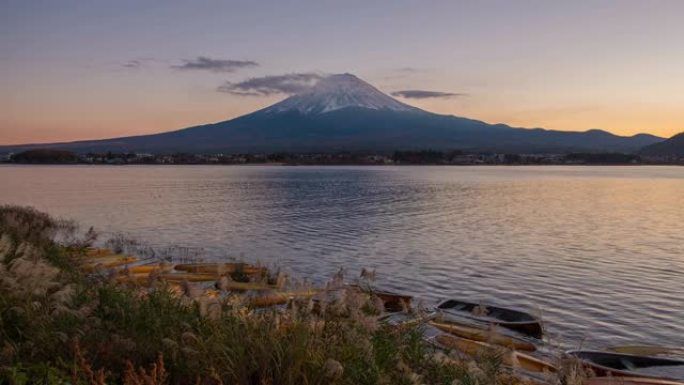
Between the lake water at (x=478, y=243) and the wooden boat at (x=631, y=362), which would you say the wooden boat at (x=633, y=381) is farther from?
the wooden boat at (x=631, y=362)

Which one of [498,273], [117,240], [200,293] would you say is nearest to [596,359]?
[200,293]

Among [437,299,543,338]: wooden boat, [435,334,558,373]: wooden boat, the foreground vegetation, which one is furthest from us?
[437,299,543,338]: wooden boat

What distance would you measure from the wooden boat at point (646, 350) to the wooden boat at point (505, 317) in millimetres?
1941

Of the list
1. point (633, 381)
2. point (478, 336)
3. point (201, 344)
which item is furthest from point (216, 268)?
point (201, 344)

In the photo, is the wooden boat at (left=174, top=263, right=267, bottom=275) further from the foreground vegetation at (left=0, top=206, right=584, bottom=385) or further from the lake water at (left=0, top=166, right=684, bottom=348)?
the foreground vegetation at (left=0, top=206, right=584, bottom=385)

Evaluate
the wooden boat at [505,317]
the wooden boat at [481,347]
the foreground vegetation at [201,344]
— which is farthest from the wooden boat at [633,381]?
the wooden boat at [505,317]

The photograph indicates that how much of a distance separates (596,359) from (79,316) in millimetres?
10931

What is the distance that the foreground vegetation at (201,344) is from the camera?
7.08 metres

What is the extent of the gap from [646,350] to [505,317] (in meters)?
3.83

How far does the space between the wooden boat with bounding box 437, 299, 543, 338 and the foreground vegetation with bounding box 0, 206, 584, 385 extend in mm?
6847

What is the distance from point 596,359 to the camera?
14.1 meters

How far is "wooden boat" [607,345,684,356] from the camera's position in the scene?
49.5 feet

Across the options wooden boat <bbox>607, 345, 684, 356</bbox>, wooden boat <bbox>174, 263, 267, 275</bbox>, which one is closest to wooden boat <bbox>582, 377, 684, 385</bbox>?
wooden boat <bbox>607, 345, 684, 356</bbox>

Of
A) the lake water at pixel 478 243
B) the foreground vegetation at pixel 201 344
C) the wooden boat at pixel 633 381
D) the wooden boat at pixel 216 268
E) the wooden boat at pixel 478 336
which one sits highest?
the foreground vegetation at pixel 201 344
